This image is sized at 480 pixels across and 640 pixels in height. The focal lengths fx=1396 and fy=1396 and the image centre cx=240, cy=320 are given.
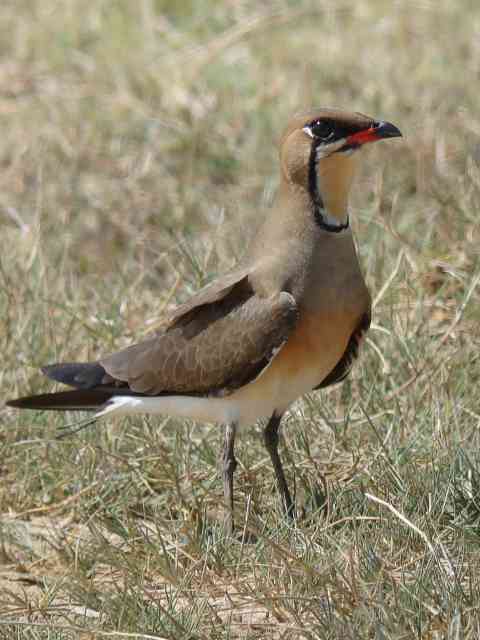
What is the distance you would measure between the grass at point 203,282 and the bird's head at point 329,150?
70 cm

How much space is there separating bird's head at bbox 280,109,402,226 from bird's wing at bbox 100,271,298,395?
0.33 m

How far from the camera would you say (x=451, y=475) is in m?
3.98

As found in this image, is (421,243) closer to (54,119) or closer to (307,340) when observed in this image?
(307,340)

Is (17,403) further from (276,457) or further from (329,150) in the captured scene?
(329,150)

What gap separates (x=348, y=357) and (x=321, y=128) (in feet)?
2.30

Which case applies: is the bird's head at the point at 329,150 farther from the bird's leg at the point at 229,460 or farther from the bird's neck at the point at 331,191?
the bird's leg at the point at 229,460

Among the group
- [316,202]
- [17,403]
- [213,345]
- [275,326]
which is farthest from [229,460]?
[316,202]

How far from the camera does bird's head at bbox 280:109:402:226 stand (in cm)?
413

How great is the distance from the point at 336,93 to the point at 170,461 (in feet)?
10.5

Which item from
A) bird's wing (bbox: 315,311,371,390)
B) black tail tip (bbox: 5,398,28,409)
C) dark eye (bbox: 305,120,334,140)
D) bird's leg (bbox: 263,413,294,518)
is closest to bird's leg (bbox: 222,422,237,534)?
bird's leg (bbox: 263,413,294,518)

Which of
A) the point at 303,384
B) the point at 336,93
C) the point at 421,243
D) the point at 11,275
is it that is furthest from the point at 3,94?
the point at 303,384

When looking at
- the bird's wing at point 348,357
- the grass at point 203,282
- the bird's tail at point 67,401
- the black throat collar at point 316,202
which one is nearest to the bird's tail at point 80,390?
the bird's tail at point 67,401

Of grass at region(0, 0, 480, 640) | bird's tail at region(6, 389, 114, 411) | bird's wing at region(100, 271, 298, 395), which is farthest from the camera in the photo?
bird's tail at region(6, 389, 114, 411)

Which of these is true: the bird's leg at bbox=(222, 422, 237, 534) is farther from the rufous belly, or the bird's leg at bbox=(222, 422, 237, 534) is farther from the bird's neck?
the bird's neck
